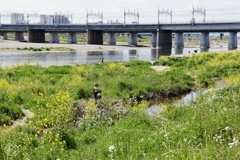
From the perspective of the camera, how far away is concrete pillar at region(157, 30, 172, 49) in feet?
339

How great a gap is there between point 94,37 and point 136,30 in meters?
18.7

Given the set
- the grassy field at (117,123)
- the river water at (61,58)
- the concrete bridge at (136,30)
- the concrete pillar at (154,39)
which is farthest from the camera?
the concrete pillar at (154,39)

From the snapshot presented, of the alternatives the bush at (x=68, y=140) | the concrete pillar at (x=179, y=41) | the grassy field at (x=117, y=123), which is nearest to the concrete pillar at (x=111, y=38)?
the concrete pillar at (x=179, y=41)

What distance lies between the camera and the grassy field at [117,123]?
6746mm

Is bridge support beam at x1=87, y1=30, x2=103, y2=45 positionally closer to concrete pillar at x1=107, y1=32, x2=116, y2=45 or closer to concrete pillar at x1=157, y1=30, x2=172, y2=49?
concrete pillar at x1=107, y1=32, x2=116, y2=45

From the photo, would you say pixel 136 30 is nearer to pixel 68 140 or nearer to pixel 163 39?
pixel 163 39

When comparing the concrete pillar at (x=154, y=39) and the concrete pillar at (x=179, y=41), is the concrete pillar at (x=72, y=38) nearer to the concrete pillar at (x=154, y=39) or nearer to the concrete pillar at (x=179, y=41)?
the concrete pillar at (x=154, y=39)

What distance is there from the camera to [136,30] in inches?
4195

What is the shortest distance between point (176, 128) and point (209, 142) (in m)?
1.49

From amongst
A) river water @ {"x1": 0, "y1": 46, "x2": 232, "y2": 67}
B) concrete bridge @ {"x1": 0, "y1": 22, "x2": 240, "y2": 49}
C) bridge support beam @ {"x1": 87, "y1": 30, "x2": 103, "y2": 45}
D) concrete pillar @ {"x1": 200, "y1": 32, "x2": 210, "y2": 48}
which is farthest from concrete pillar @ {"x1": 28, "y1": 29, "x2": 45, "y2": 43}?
concrete pillar @ {"x1": 200, "y1": 32, "x2": 210, "y2": 48}

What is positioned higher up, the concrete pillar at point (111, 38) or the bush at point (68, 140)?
the concrete pillar at point (111, 38)

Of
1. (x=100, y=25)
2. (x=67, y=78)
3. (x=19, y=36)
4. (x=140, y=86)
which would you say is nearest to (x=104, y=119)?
(x=140, y=86)

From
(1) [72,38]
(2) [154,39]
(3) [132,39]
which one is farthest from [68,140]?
(1) [72,38]

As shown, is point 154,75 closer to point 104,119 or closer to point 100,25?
point 104,119
